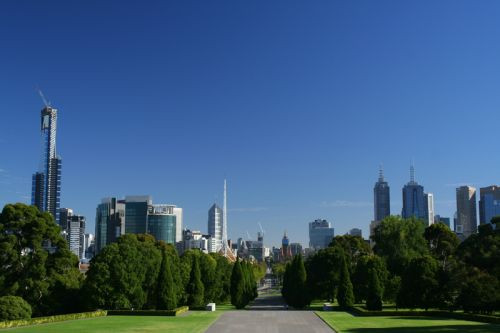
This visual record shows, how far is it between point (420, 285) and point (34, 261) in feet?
139

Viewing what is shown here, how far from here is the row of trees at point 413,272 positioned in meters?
57.6

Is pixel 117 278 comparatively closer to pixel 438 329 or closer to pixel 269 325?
pixel 269 325

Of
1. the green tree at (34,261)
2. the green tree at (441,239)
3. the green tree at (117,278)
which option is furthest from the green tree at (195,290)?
the green tree at (441,239)

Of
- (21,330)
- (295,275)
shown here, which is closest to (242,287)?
(295,275)

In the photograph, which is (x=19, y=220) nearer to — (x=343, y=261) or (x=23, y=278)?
(x=23, y=278)

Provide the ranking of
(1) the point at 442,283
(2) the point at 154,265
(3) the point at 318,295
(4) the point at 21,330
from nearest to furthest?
1. (4) the point at 21,330
2. (1) the point at 442,283
3. (2) the point at 154,265
4. (3) the point at 318,295

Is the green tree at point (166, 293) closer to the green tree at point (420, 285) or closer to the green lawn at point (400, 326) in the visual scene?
the green lawn at point (400, 326)

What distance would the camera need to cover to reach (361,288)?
83062 mm

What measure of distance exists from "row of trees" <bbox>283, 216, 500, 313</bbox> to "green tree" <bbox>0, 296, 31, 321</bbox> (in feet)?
121

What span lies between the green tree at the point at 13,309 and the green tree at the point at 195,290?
3032cm

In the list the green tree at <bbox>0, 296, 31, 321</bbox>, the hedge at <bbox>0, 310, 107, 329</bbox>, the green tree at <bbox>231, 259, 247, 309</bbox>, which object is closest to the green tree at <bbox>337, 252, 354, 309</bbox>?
the green tree at <bbox>231, 259, 247, 309</bbox>

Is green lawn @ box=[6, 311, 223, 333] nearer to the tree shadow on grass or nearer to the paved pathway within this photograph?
the paved pathway

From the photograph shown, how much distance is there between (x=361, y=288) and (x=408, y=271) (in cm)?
1754

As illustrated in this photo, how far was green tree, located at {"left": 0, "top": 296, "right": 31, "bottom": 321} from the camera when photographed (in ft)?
160
